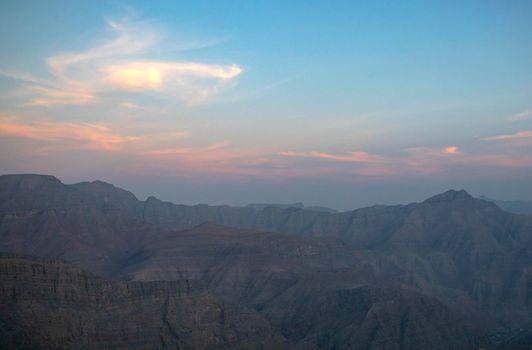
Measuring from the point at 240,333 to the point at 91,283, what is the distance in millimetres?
30441

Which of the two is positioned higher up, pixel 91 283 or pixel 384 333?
pixel 91 283

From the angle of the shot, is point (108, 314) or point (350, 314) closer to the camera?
point (108, 314)

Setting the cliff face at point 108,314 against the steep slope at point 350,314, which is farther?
the steep slope at point 350,314

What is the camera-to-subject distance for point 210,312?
13712 cm

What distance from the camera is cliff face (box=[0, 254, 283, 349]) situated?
354 feet

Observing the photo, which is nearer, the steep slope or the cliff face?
the cliff face

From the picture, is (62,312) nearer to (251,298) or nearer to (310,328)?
(310,328)

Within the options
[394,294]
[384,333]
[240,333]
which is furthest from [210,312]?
[394,294]

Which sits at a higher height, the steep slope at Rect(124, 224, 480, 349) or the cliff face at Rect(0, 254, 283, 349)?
the cliff face at Rect(0, 254, 283, 349)

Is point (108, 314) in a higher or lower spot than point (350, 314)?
higher

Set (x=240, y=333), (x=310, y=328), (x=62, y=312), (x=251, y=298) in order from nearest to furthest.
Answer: (x=62, y=312)
(x=240, y=333)
(x=310, y=328)
(x=251, y=298)

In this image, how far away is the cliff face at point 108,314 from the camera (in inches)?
4247

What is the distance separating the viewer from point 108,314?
120 meters

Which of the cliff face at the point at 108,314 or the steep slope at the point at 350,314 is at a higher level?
the cliff face at the point at 108,314
